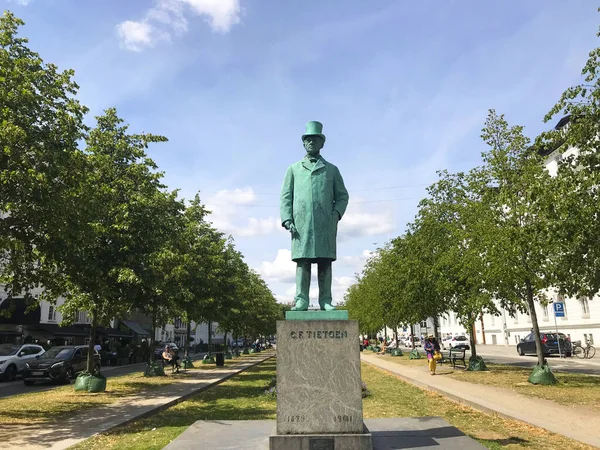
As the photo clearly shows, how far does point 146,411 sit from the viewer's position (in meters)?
12.0

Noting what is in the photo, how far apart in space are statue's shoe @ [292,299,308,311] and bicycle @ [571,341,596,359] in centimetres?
2904

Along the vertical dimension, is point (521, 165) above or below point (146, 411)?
above

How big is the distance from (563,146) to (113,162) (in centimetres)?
1490

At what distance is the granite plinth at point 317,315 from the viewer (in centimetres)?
723

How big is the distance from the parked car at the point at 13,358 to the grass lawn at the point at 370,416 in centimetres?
1230

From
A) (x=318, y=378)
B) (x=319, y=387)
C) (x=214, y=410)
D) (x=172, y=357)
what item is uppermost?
(x=318, y=378)

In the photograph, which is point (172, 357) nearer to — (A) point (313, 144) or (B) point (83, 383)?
(B) point (83, 383)

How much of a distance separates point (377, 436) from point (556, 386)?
36.5ft

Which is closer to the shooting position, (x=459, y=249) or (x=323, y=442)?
(x=323, y=442)

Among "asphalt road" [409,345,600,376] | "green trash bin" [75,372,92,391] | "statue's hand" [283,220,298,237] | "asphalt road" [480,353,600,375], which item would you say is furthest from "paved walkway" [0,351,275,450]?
"asphalt road" [409,345,600,376]

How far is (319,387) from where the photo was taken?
6754mm

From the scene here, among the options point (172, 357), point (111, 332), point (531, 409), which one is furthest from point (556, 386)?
point (111, 332)

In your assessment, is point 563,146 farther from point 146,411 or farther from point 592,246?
point 146,411

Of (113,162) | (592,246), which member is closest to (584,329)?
(592,246)
